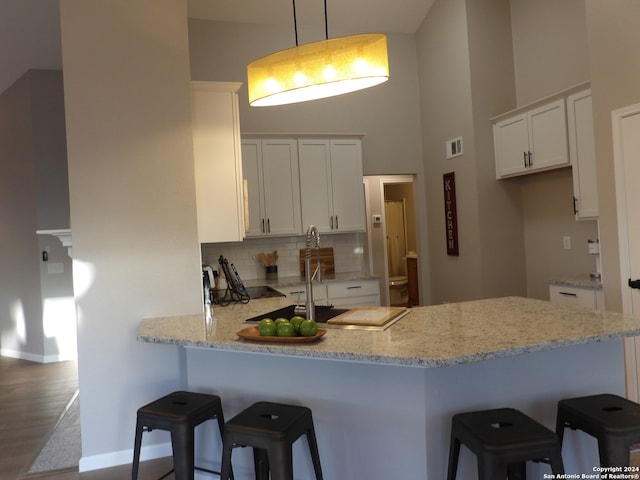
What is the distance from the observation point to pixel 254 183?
5250mm

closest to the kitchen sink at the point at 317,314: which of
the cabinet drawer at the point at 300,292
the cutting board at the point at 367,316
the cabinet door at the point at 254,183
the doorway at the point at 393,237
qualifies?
the cutting board at the point at 367,316

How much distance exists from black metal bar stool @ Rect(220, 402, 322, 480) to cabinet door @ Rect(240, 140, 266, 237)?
3.30 meters

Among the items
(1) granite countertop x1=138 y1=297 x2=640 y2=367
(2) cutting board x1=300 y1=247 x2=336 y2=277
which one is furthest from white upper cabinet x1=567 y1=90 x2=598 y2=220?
(2) cutting board x1=300 y1=247 x2=336 y2=277

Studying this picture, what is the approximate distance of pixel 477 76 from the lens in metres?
5.07

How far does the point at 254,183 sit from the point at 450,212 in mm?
2318

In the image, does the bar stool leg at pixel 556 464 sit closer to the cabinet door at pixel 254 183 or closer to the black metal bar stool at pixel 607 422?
the black metal bar stool at pixel 607 422

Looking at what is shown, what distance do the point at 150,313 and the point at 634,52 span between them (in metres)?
3.52

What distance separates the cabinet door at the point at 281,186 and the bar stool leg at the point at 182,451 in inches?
131

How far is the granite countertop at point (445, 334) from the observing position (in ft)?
5.95

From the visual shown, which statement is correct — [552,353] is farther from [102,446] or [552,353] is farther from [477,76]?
[477,76]

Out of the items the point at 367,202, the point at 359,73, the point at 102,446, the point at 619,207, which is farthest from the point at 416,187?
the point at 102,446

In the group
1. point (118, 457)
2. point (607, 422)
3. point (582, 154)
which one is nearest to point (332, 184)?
point (582, 154)

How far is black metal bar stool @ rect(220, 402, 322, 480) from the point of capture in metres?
1.84

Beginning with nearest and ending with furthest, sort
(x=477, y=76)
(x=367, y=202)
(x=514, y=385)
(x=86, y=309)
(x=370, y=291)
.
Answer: (x=514, y=385)
(x=86, y=309)
(x=477, y=76)
(x=370, y=291)
(x=367, y=202)
